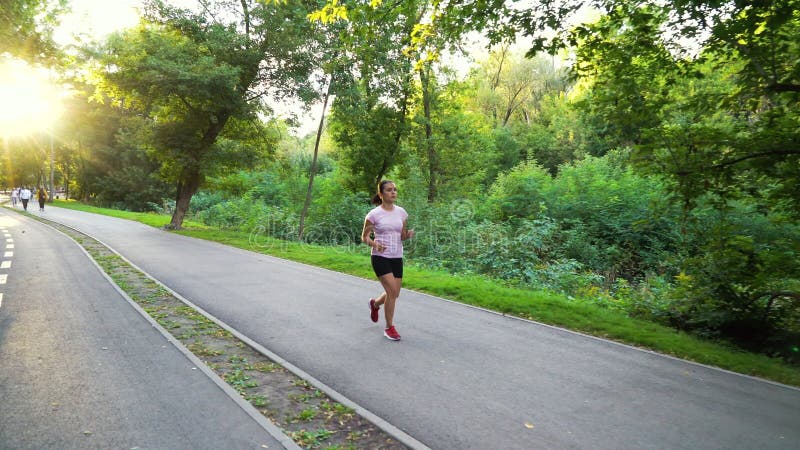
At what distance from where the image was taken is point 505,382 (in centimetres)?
487

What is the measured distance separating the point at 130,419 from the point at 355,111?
1645 centimetres

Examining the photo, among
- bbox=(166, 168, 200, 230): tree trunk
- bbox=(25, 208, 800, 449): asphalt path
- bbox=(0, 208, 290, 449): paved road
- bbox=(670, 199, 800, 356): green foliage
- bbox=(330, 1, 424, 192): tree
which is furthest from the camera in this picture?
bbox=(166, 168, 200, 230): tree trunk

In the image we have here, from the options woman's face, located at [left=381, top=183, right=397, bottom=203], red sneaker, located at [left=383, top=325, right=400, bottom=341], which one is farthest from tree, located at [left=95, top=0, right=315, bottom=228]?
red sneaker, located at [left=383, top=325, right=400, bottom=341]

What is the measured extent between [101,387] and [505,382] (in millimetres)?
4075

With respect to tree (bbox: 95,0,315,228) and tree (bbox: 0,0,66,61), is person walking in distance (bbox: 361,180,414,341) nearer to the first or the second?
tree (bbox: 0,0,66,61)

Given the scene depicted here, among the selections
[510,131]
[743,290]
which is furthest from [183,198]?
[510,131]

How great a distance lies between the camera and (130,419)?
388 cm

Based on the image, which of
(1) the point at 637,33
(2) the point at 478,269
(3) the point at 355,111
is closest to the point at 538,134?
(3) the point at 355,111

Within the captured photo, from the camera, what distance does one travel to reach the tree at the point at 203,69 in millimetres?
17734

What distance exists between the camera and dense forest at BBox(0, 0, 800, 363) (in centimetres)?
662

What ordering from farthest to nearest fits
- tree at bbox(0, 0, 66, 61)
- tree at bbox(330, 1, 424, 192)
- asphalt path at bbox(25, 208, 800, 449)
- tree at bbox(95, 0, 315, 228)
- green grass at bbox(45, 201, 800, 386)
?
tree at bbox(330, 1, 424, 192)
tree at bbox(95, 0, 315, 228)
tree at bbox(0, 0, 66, 61)
green grass at bbox(45, 201, 800, 386)
asphalt path at bbox(25, 208, 800, 449)

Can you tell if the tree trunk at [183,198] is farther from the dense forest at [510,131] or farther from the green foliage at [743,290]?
the green foliage at [743,290]

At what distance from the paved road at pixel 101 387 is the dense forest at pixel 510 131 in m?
4.65

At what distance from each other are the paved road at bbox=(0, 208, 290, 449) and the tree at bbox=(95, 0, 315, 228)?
12265 millimetres
